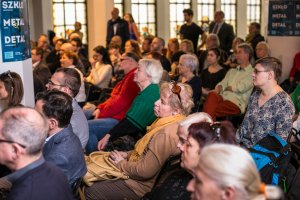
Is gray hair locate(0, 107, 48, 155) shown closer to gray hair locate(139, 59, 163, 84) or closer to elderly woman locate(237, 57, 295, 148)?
elderly woman locate(237, 57, 295, 148)

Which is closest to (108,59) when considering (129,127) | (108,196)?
(129,127)

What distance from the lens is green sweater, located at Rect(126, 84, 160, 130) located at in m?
4.98

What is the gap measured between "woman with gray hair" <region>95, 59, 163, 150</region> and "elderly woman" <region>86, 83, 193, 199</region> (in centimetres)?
73

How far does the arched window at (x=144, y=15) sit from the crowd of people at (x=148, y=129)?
636 cm

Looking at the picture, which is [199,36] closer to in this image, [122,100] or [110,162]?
[122,100]

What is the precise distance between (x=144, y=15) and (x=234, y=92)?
27.9ft

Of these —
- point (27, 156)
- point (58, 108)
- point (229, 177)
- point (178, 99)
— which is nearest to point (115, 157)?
point (178, 99)

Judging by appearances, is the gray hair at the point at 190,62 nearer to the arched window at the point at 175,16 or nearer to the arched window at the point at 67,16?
the arched window at the point at 67,16

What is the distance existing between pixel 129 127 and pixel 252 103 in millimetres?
1153

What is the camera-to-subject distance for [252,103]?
15.1 feet

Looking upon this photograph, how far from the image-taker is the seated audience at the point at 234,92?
20.0 feet

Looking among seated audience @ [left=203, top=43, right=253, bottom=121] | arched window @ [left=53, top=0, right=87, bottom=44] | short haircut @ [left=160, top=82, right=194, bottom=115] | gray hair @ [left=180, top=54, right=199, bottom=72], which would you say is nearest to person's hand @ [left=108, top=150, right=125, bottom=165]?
short haircut @ [left=160, top=82, right=194, bottom=115]

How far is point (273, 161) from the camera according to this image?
3.36 m

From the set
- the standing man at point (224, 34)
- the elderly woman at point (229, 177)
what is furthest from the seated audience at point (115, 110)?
the standing man at point (224, 34)
